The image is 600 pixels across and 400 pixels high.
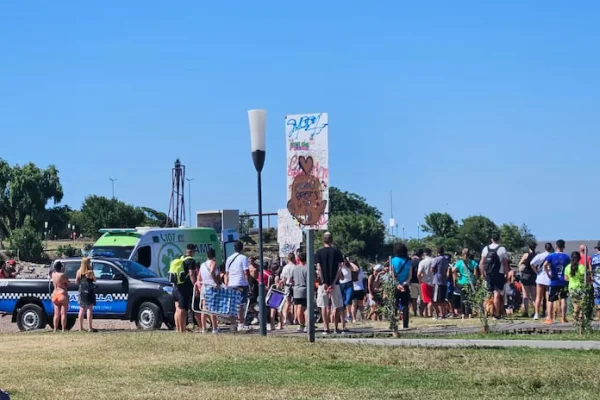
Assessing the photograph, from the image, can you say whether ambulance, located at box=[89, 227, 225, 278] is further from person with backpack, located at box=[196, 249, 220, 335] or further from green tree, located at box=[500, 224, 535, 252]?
green tree, located at box=[500, 224, 535, 252]

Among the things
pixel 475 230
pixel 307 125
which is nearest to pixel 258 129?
pixel 307 125

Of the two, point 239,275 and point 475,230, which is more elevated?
point 475,230

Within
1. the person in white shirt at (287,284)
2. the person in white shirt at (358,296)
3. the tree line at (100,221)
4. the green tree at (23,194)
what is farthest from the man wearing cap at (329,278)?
the green tree at (23,194)

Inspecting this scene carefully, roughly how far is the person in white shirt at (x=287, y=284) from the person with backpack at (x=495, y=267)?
4410 mm

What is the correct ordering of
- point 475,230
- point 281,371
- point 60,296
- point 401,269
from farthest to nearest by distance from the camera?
point 475,230 → point 60,296 → point 401,269 → point 281,371

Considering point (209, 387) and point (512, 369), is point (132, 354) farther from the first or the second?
point (512, 369)

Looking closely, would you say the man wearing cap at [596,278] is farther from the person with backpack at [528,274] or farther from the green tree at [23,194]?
the green tree at [23,194]

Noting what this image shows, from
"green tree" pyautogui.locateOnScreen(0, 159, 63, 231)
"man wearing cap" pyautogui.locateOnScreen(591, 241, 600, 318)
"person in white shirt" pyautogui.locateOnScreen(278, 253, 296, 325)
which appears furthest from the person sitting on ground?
"green tree" pyautogui.locateOnScreen(0, 159, 63, 231)

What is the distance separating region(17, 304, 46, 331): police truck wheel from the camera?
23.7 meters

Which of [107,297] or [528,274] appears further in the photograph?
[528,274]

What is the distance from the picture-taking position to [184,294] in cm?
2095

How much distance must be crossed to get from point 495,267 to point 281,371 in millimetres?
11323

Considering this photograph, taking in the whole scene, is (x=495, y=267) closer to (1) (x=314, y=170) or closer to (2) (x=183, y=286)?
(2) (x=183, y=286)

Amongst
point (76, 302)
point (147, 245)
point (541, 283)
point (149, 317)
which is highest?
point (147, 245)
